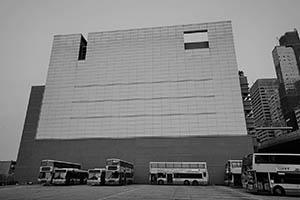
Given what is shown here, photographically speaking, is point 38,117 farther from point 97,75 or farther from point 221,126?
point 221,126

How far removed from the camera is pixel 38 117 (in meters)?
49.6

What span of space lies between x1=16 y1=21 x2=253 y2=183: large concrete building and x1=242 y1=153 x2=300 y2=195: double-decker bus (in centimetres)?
1939

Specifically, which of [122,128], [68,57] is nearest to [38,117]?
[68,57]

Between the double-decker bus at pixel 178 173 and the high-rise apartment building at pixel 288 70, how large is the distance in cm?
6572

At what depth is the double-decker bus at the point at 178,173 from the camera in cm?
3544

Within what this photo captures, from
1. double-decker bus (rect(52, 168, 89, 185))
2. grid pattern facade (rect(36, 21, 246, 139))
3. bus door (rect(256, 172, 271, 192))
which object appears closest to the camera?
bus door (rect(256, 172, 271, 192))

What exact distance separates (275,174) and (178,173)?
60.3 feet

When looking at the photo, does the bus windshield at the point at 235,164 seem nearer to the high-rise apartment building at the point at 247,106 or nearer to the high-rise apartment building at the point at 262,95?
the high-rise apartment building at the point at 247,106

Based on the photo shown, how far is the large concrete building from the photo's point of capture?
41.2 meters

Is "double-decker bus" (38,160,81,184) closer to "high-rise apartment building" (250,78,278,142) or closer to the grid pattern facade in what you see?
the grid pattern facade

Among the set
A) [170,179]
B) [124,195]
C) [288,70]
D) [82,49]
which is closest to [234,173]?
[170,179]

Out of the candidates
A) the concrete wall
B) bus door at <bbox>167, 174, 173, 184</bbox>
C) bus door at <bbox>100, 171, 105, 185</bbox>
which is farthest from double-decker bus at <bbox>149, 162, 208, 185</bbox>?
bus door at <bbox>100, 171, 105, 185</bbox>

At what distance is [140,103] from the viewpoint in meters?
45.6

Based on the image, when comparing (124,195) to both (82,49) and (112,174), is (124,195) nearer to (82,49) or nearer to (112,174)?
(112,174)
